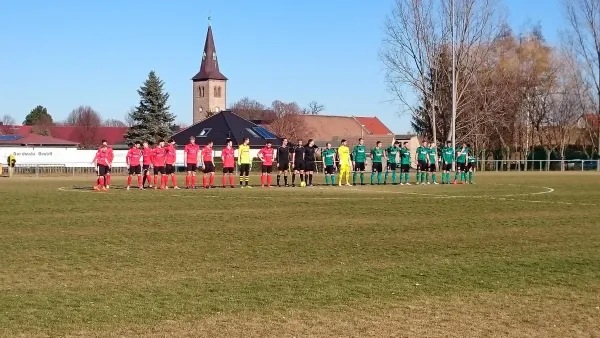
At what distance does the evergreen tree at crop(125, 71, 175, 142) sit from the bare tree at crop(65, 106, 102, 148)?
35791 mm

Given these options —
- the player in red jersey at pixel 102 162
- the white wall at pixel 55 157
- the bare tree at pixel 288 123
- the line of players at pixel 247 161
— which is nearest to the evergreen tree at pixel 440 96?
the white wall at pixel 55 157

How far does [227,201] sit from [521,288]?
14.9 m

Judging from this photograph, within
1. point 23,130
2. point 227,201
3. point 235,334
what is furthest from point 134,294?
point 23,130

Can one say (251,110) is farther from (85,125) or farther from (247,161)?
(247,161)

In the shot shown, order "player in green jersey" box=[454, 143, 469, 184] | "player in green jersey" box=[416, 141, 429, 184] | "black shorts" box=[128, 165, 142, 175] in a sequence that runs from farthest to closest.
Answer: "player in green jersey" box=[454, 143, 469, 184] → "player in green jersey" box=[416, 141, 429, 184] → "black shorts" box=[128, 165, 142, 175]

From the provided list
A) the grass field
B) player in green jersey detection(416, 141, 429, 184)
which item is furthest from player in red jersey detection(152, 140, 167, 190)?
player in green jersey detection(416, 141, 429, 184)

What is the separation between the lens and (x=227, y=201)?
23719mm

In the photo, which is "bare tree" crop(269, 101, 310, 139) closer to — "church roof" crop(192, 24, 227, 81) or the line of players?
"church roof" crop(192, 24, 227, 81)

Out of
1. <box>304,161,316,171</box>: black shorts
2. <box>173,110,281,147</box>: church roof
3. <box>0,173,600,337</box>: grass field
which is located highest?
<box>173,110,281,147</box>: church roof

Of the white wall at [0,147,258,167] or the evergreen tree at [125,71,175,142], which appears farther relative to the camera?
the evergreen tree at [125,71,175,142]

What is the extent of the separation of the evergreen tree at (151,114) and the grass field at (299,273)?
63228 millimetres

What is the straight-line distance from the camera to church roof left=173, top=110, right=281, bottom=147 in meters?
93.4

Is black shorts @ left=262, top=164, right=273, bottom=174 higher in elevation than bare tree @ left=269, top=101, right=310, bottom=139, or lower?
lower

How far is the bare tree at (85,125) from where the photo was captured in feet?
437
